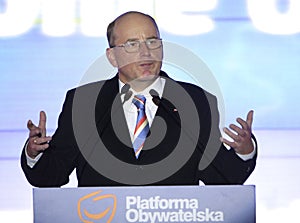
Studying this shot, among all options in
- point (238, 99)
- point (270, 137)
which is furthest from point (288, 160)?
point (238, 99)

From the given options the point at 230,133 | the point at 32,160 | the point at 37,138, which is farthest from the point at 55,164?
the point at 230,133

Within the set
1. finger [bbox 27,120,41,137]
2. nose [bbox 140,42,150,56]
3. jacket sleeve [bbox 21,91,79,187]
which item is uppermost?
nose [bbox 140,42,150,56]

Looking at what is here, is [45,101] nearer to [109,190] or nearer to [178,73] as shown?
[178,73]

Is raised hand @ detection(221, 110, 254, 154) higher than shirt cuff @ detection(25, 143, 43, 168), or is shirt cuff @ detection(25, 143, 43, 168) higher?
raised hand @ detection(221, 110, 254, 154)

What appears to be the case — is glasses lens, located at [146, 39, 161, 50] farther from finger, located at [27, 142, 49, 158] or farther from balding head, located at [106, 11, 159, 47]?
finger, located at [27, 142, 49, 158]

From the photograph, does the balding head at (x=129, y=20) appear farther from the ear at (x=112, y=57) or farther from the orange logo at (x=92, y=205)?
the orange logo at (x=92, y=205)

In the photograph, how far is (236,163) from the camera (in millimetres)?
2084

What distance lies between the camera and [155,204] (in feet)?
5.79

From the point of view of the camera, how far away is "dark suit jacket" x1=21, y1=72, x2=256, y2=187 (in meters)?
2.13

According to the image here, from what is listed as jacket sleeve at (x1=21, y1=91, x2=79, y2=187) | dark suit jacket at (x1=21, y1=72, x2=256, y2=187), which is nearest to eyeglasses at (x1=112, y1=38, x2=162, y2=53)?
dark suit jacket at (x1=21, y1=72, x2=256, y2=187)

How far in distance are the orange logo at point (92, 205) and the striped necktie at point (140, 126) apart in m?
0.45

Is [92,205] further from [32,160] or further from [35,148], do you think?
[32,160]

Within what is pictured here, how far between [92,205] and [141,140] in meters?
0.49

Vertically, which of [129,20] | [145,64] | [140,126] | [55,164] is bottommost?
[55,164]
